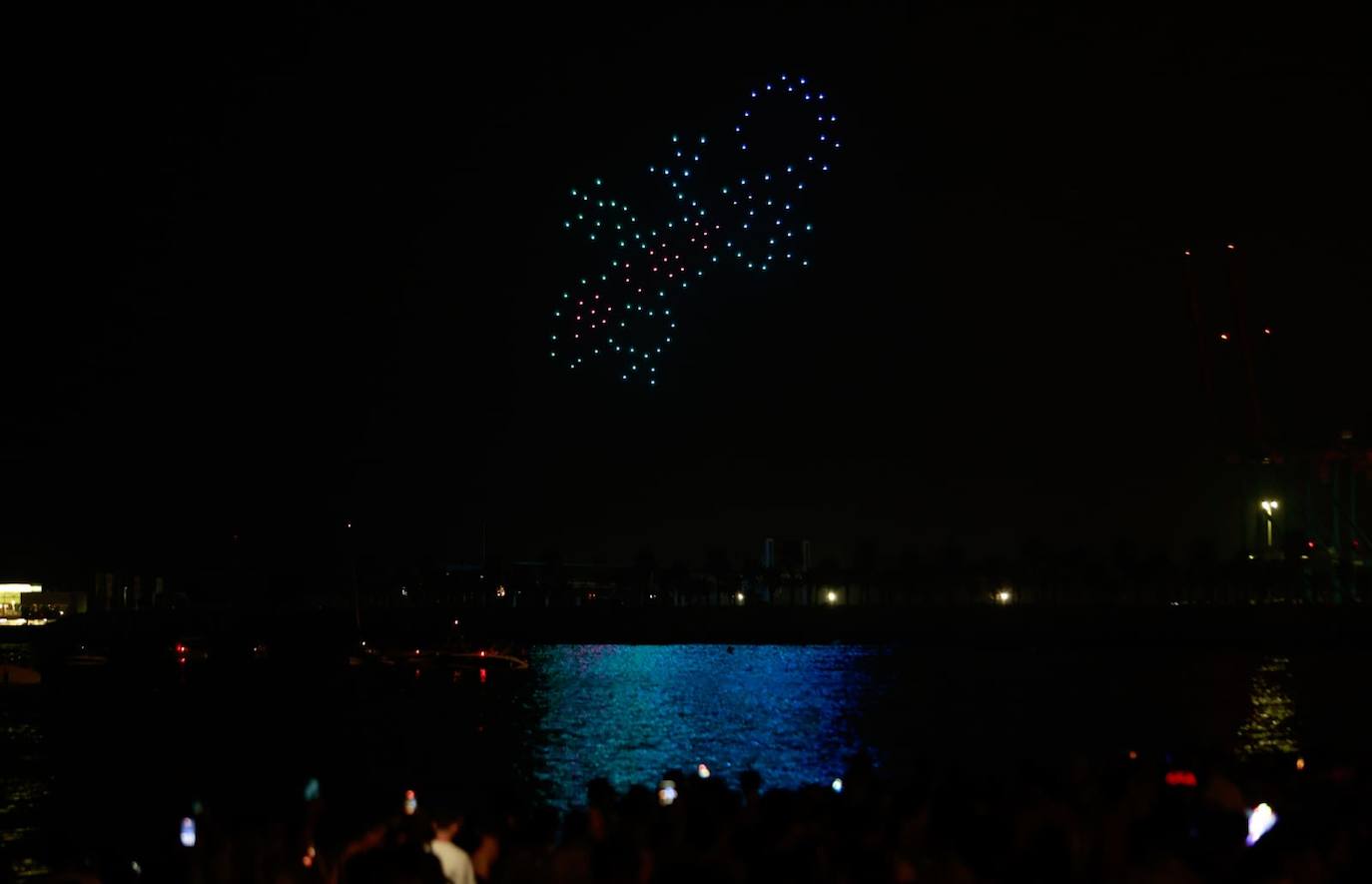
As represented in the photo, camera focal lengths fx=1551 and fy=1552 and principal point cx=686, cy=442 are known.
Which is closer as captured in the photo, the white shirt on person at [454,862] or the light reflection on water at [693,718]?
the white shirt on person at [454,862]

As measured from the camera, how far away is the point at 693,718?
7081 cm

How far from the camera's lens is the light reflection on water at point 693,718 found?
4884 cm

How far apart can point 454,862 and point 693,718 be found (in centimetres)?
6076

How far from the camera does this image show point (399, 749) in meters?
57.2

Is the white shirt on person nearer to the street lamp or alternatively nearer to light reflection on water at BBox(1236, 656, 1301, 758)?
light reflection on water at BBox(1236, 656, 1301, 758)

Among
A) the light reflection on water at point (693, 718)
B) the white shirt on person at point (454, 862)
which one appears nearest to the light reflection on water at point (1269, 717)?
the light reflection on water at point (693, 718)

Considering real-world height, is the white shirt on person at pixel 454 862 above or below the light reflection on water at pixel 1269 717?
above

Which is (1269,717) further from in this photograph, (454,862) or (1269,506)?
(1269,506)

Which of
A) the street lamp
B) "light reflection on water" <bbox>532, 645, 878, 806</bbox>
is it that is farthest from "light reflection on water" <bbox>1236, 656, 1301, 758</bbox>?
the street lamp

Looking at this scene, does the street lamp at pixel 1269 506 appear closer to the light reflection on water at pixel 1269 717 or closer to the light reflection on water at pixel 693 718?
the light reflection on water at pixel 1269 717

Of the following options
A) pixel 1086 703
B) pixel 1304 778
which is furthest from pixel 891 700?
pixel 1304 778

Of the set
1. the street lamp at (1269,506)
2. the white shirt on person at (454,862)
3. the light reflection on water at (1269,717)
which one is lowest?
the light reflection on water at (1269,717)

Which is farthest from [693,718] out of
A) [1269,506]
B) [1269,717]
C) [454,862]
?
[1269,506]

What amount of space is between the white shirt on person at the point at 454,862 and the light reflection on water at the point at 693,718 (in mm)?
26125
